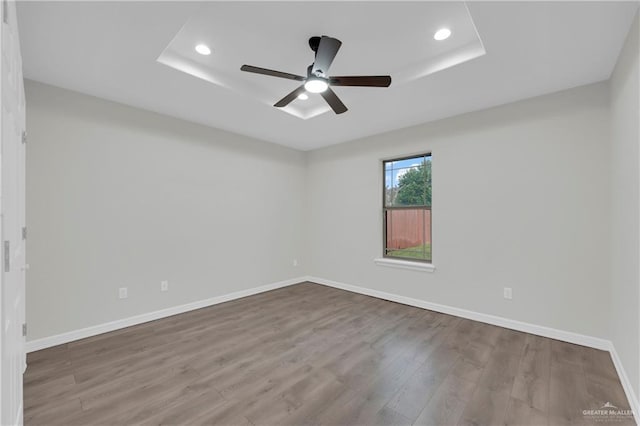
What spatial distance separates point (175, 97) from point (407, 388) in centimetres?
360

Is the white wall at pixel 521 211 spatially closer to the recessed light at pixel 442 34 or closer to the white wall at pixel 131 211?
the recessed light at pixel 442 34

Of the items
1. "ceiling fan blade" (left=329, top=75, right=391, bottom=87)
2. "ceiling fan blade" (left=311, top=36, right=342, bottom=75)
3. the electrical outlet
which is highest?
"ceiling fan blade" (left=311, top=36, right=342, bottom=75)

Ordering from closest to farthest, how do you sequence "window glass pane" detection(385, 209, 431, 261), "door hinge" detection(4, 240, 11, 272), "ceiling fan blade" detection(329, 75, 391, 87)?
"door hinge" detection(4, 240, 11, 272) < "ceiling fan blade" detection(329, 75, 391, 87) < "window glass pane" detection(385, 209, 431, 261)

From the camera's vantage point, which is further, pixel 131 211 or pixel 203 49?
pixel 131 211

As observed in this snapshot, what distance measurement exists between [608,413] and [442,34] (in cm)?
296

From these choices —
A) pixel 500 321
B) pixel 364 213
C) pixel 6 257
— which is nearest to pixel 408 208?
pixel 364 213

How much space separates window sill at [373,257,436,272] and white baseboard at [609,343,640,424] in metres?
1.77

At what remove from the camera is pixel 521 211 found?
3.12 meters

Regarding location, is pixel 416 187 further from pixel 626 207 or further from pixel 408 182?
pixel 626 207

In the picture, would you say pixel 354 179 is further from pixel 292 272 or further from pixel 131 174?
pixel 131 174

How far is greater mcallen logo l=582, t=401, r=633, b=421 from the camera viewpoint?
1.77m

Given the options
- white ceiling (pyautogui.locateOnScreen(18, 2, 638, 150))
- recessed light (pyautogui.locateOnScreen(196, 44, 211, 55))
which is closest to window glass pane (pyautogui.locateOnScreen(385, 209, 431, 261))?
white ceiling (pyautogui.locateOnScreen(18, 2, 638, 150))

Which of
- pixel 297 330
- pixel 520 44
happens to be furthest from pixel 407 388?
pixel 520 44

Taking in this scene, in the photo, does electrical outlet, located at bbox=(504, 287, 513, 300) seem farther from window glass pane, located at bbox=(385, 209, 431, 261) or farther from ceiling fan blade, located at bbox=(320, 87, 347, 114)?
ceiling fan blade, located at bbox=(320, 87, 347, 114)
